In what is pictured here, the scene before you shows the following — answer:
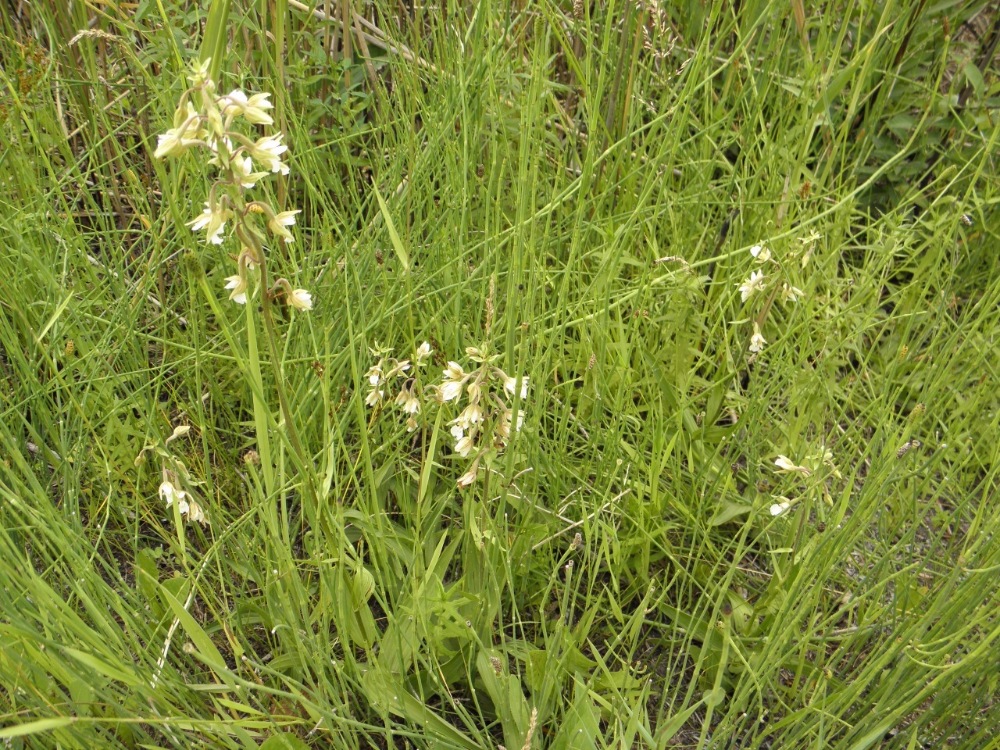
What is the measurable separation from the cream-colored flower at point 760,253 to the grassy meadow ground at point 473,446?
0.03 metres

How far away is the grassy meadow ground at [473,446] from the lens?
1.14m

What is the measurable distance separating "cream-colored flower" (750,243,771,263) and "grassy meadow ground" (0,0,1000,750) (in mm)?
29

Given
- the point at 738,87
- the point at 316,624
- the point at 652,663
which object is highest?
the point at 738,87

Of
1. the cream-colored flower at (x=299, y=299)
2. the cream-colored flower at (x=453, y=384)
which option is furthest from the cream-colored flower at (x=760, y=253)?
the cream-colored flower at (x=299, y=299)

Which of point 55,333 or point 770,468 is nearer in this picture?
point 55,333

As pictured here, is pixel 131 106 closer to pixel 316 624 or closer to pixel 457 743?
pixel 316 624

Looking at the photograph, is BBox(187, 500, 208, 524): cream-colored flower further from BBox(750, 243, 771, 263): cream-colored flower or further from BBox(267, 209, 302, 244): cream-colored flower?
BBox(750, 243, 771, 263): cream-colored flower

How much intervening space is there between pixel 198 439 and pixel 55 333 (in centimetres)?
30

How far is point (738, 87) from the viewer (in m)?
2.15

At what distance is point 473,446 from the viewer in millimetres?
1155

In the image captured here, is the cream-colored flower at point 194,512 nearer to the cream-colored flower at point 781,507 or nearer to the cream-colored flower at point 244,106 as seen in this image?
the cream-colored flower at point 244,106

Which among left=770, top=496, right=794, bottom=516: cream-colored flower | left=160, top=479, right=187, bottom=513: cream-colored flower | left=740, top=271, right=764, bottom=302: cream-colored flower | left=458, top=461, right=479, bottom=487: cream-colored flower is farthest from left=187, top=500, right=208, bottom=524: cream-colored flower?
left=740, top=271, right=764, bottom=302: cream-colored flower

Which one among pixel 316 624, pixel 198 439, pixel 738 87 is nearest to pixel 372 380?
pixel 316 624

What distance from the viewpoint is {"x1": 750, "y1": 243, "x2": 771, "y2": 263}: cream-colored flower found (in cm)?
152
